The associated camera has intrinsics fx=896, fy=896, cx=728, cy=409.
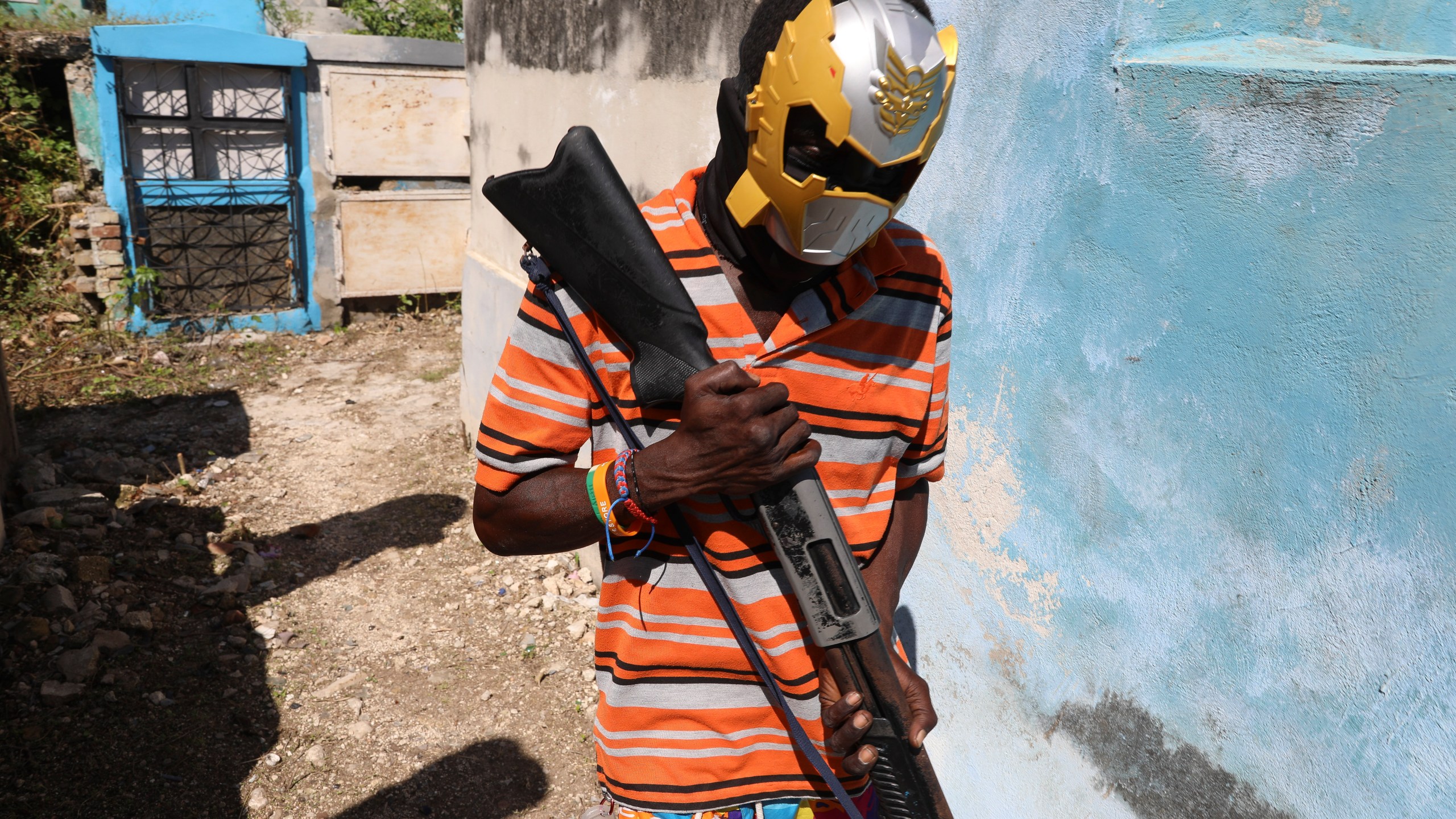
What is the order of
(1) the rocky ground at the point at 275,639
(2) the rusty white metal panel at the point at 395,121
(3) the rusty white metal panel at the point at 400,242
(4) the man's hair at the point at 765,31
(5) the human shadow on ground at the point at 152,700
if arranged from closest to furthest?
(4) the man's hair at the point at 765,31, (5) the human shadow on ground at the point at 152,700, (1) the rocky ground at the point at 275,639, (2) the rusty white metal panel at the point at 395,121, (3) the rusty white metal panel at the point at 400,242

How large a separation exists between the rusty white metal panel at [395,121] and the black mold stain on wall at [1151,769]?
7.69 meters

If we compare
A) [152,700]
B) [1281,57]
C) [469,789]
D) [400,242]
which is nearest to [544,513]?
[1281,57]

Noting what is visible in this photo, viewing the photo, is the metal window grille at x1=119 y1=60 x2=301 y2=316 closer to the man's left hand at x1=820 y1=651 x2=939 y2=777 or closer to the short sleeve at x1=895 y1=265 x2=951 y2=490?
the short sleeve at x1=895 y1=265 x2=951 y2=490

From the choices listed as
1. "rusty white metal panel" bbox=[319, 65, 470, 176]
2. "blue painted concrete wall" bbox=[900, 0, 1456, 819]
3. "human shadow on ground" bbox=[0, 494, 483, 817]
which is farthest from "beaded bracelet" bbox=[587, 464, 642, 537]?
"rusty white metal panel" bbox=[319, 65, 470, 176]

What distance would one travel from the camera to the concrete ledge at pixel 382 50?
796 centimetres

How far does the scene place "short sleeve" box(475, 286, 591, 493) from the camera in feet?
4.16

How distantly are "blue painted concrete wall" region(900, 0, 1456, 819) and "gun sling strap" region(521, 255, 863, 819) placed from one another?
834mm

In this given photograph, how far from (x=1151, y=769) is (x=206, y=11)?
12065 millimetres

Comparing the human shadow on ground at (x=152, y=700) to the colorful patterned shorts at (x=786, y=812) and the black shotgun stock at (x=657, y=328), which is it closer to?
the colorful patterned shorts at (x=786, y=812)

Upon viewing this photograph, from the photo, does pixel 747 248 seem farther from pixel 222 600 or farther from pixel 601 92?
pixel 222 600

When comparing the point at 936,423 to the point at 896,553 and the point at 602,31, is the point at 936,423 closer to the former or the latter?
the point at 896,553

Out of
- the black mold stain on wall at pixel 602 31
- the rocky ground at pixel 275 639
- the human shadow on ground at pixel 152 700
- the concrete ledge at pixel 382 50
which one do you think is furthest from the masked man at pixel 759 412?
the concrete ledge at pixel 382 50

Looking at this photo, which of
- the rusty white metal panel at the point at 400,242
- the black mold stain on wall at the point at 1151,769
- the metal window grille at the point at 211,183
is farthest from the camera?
the rusty white metal panel at the point at 400,242

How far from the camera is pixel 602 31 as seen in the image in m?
3.84
